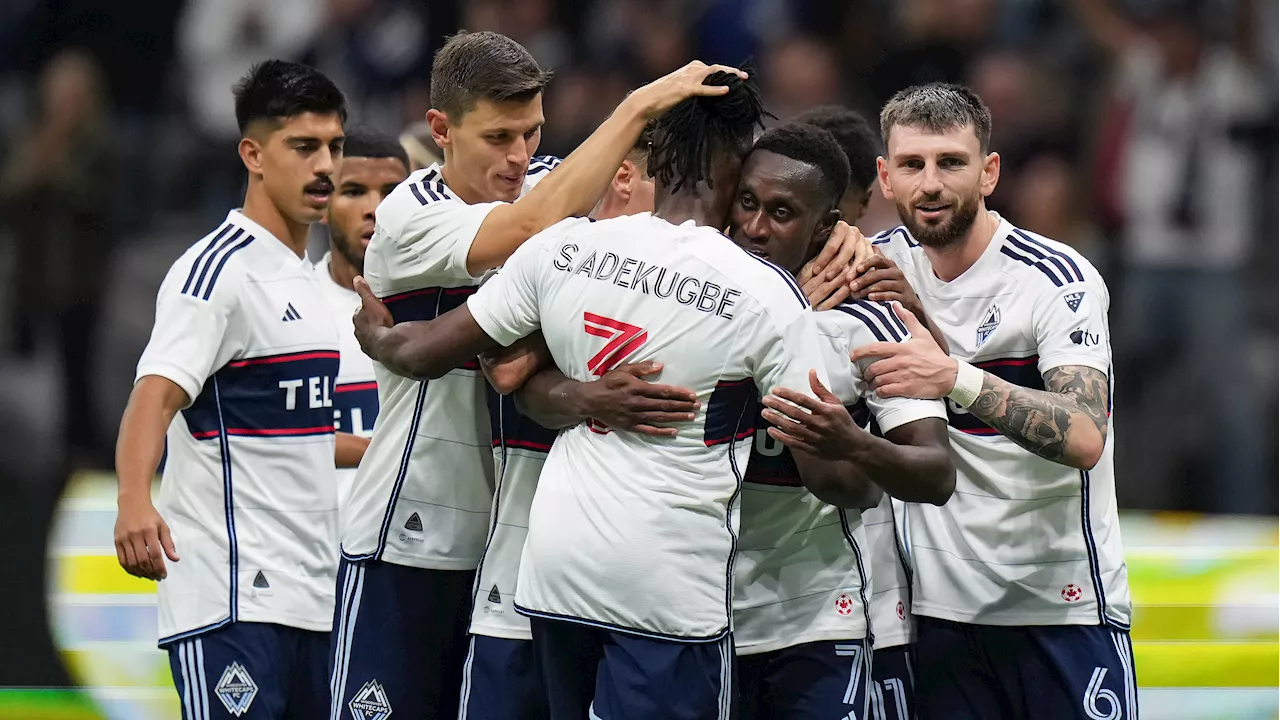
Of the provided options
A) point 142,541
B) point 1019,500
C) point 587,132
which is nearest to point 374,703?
point 142,541

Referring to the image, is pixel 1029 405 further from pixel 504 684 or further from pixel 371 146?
pixel 371 146

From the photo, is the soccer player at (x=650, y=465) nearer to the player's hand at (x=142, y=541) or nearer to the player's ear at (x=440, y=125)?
the player's ear at (x=440, y=125)

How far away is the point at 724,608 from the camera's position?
10.6 ft

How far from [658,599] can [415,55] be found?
20.6 feet

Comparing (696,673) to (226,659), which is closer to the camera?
(696,673)

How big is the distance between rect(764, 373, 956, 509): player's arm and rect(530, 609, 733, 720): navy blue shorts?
0.43 meters

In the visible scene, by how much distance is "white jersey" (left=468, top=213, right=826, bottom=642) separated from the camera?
314cm

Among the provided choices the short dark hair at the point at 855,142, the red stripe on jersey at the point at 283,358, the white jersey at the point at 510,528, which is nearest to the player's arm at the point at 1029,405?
the white jersey at the point at 510,528

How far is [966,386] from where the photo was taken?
354 cm

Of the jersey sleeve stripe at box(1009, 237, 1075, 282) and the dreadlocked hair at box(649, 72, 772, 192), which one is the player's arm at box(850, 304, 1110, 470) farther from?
the dreadlocked hair at box(649, 72, 772, 192)

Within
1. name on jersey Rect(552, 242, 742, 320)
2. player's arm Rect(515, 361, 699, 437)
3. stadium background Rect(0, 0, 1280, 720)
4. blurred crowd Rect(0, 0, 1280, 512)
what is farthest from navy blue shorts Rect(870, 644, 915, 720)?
blurred crowd Rect(0, 0, 1280, 512)

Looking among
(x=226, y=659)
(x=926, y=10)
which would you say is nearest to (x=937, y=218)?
(x=226, y=659)

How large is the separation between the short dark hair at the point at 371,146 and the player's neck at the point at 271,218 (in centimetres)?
92

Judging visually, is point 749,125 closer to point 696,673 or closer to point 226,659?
point 696,673
